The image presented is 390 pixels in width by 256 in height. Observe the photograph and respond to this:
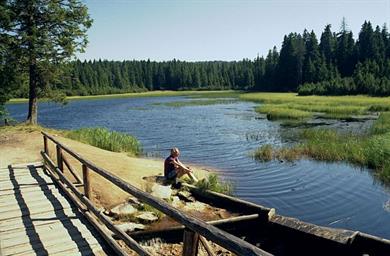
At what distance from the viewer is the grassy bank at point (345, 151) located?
20516mm

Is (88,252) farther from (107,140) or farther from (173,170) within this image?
(107,140)

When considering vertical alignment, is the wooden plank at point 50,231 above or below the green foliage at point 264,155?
above

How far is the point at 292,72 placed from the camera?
375ft

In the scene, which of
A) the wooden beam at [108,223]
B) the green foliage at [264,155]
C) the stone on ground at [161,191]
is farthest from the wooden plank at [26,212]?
the green foliage at [264,155]

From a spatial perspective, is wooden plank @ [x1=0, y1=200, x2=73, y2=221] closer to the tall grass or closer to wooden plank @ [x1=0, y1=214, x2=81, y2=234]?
wooden plank @ [x1=0, y1=214, x2=81, y2=234]

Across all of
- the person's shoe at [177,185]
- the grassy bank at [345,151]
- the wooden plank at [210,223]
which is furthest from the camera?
the grassy bank at [345,151]

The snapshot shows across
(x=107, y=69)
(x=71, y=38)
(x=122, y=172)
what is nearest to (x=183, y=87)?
(x=107, y=69)

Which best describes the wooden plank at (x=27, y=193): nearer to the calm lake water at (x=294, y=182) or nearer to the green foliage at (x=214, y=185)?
the green foliage at (x=214, y=185)

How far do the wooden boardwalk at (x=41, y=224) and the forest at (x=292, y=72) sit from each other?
63.8ft

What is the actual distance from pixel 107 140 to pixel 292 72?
95892mm

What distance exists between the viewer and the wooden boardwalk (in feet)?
25.3

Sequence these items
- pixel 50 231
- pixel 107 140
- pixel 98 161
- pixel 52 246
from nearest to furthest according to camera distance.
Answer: pixel 52 246
pixel 50 231
pixel 98 161
pixel 107 140

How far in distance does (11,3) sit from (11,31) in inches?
72.3

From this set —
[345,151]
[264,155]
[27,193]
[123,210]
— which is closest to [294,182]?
[264,155]
